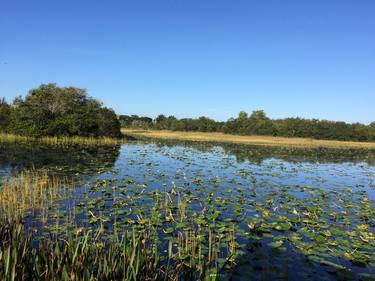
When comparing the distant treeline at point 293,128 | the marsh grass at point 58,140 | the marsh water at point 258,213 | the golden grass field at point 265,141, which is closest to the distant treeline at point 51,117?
the marsh grass at point 58,140

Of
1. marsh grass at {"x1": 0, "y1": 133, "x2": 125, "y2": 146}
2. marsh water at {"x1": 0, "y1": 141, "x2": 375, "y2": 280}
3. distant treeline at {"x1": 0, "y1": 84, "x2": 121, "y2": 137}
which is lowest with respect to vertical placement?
marsh water at {"x1": 0, "y1": 141, "x2": 375, "y2": 280}

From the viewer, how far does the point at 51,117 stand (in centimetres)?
4209

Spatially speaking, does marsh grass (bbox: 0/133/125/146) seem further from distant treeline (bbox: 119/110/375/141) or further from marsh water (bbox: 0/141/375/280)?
distant treeline (bbox: 119/110/375/141)

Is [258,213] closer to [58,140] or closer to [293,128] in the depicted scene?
[58,140]

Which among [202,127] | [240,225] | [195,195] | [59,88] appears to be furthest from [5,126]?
[202,127]

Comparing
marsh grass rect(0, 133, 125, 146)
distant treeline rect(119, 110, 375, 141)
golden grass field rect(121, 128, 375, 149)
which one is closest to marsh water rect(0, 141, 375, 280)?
marsh grass rect(0, 133, 125, 146)

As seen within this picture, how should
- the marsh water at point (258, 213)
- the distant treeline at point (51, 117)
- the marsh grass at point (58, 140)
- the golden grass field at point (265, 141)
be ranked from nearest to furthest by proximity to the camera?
the marsh water at point (258, 213)
the marsh grass at point (58, 140)
the distant treeline at point (51, 117)
the golden grass field at point (265, 141)

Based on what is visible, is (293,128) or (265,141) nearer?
(265,141)

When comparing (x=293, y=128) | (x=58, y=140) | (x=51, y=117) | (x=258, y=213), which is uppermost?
(x=293, y=128)

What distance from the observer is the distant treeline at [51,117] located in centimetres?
3947

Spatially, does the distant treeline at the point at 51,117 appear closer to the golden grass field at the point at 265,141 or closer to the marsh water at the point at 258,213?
the marsh water at the point at 258,213

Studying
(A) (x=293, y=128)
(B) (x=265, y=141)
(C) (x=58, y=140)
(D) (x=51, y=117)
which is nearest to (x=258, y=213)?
(C) (x=58, y=140)

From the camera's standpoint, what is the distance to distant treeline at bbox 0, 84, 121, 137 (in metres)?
39.5

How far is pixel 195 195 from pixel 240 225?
391 cm
